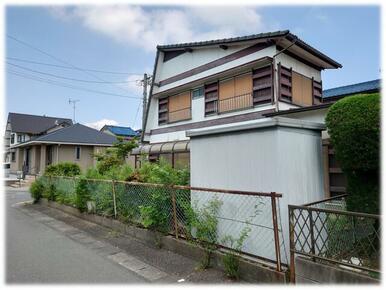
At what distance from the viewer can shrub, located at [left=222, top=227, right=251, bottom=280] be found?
3.63m

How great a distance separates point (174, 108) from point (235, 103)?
12.5ft

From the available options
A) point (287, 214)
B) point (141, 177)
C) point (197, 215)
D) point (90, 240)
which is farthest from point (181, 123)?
point (287, 214)

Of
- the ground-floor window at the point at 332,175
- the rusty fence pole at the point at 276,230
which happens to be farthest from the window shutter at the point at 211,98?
the rusty fence pole at the point at 276,230

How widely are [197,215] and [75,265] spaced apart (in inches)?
81.6

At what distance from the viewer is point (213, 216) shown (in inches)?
169

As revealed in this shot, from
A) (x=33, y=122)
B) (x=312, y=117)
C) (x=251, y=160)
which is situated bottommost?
(x=251, y=160)

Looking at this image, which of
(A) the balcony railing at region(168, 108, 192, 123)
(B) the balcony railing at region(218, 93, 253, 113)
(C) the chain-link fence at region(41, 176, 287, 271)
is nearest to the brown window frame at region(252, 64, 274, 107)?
(B) the balcony railing at region(218, 93, 253, 113)

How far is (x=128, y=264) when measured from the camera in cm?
434

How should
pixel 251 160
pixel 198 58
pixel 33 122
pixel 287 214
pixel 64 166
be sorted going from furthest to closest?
1. pixel 33 122
2. pixel 64 166
3. pixel 198 58
4. pixel 251 160
5. pixel 287 214

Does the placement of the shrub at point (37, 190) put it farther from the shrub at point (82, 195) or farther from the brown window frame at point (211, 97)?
the brown window frame at point (211, 97)

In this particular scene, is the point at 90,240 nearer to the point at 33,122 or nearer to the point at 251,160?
the point at 251,160

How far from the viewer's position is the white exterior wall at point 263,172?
11.9 ft

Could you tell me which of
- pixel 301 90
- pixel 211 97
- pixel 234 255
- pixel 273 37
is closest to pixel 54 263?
pixel 234 255

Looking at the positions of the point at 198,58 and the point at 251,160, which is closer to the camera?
the point at 251,160
